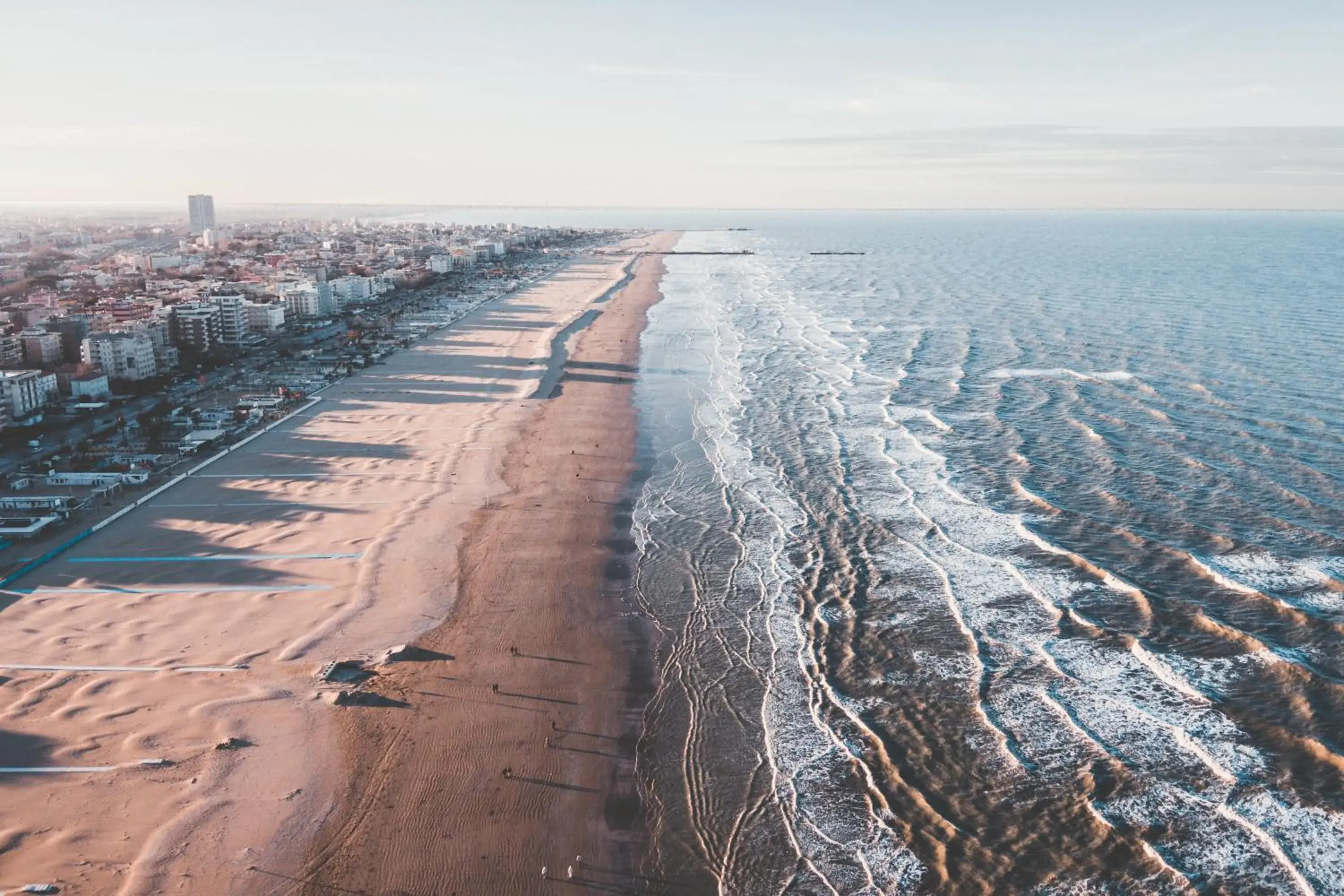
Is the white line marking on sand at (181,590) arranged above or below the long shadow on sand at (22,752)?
above

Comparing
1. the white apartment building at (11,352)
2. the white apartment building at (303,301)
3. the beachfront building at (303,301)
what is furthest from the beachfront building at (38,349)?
the white apartment building at (303,301)

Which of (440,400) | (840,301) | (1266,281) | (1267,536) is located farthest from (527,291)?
(1267,536)

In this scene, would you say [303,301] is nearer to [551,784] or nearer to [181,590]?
[181,590]

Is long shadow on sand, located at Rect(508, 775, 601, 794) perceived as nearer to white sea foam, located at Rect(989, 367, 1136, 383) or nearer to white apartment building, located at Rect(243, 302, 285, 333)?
white sea foam, located at Rect(989, 367, 1136, 383)

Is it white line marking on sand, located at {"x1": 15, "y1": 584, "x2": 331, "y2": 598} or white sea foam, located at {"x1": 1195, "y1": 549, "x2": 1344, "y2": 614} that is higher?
white sea foam, located at {"x1": 1195, "y1": 549, "x2": 1344, "y2": 614}

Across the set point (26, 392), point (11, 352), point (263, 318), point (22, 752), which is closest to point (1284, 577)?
point (22, 752)

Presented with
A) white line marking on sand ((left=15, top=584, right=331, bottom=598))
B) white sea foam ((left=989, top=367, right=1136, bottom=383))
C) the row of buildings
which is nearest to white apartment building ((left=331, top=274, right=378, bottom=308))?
the row of buildings

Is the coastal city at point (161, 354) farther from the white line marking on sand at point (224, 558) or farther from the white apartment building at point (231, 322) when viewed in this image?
the white line marking on sand at point (224, 558)
